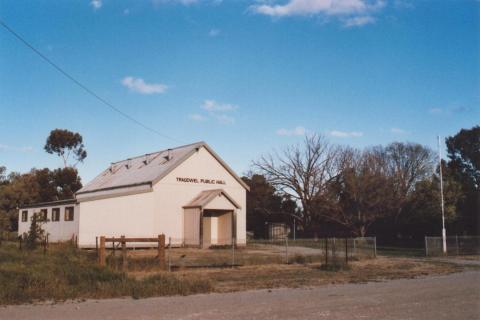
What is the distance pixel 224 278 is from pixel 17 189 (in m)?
53.7

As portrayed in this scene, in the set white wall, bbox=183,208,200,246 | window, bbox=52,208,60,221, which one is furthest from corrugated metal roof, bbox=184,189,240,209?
window, bbox=52,208,60,221

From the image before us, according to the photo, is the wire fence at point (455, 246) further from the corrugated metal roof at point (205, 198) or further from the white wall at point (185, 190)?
the corrugated metal roof at point (205, 198)

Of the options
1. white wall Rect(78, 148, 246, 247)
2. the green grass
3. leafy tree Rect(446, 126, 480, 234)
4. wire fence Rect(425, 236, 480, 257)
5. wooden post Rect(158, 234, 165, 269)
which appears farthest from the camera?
leafy tree Rect(446, 126, 480, 234)

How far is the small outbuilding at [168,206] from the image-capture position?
34219mm

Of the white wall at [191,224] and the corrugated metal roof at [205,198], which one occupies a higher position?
the corrugated metal roof at [205,198]

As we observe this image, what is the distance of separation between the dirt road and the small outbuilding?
20875 millimetres

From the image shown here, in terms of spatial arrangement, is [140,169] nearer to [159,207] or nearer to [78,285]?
[159,207]

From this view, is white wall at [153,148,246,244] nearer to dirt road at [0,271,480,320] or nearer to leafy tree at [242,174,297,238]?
leafy tree at [242,174,297,238]

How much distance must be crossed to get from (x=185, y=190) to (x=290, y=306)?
27651 millimetres

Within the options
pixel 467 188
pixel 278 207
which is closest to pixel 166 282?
pixel 467 188

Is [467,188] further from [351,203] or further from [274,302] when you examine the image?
[274,302]

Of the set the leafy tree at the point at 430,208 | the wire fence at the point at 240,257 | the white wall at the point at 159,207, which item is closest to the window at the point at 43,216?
the white wall at the point at 159,207

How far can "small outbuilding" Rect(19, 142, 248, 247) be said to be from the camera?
34.2 metres

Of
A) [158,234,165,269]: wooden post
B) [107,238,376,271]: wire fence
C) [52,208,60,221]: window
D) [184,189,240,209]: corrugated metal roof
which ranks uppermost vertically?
[184,189,240,209]: corrugated metal roof
